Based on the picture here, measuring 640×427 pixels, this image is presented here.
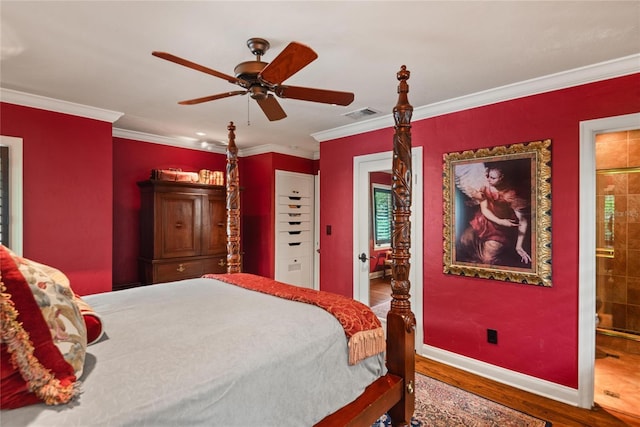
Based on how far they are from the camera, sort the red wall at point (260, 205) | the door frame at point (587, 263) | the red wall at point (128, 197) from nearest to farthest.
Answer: the door frame at point (587, 263), the red wall at point (128, 197), the red wall at point (260, 205)

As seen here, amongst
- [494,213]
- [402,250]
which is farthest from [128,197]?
[494,213]

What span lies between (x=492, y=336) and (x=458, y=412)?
2.56 feet

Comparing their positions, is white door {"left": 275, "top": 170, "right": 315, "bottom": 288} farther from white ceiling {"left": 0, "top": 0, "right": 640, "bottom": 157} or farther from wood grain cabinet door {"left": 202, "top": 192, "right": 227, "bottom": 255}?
white ceiling {"left": 0, "top": 0, "right": 640, "bottom": 157}

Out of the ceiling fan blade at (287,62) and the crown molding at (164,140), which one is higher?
the crown molding at (164,140)

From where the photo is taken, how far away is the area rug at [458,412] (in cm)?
221

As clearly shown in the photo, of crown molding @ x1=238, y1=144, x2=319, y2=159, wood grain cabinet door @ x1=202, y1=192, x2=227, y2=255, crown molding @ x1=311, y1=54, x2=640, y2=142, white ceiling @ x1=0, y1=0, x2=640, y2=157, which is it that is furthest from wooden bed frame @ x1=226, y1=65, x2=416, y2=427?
crown molding @ x1=238, y1=144, x2=319, y2=159

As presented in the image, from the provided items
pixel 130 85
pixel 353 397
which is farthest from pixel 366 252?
pixel 130 85

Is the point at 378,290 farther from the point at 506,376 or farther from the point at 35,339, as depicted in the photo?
the point at 35,339

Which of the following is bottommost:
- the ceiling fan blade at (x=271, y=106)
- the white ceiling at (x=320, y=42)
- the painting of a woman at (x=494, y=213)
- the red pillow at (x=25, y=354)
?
the red pillow at (x=25, y=354)

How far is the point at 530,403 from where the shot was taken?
96.9 inches

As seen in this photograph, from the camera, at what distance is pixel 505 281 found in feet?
9.03

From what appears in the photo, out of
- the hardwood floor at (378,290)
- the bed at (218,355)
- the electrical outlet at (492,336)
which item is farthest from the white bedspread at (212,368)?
the hardwood floor at (378,290)

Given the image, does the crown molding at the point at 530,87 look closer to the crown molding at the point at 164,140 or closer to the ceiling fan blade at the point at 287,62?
the ceiling fan blade at the point at 287,62

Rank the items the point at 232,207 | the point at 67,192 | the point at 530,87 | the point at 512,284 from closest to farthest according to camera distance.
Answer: the point at 530,87
the point at 512,284
the point at 232,207
the point at 67,192
